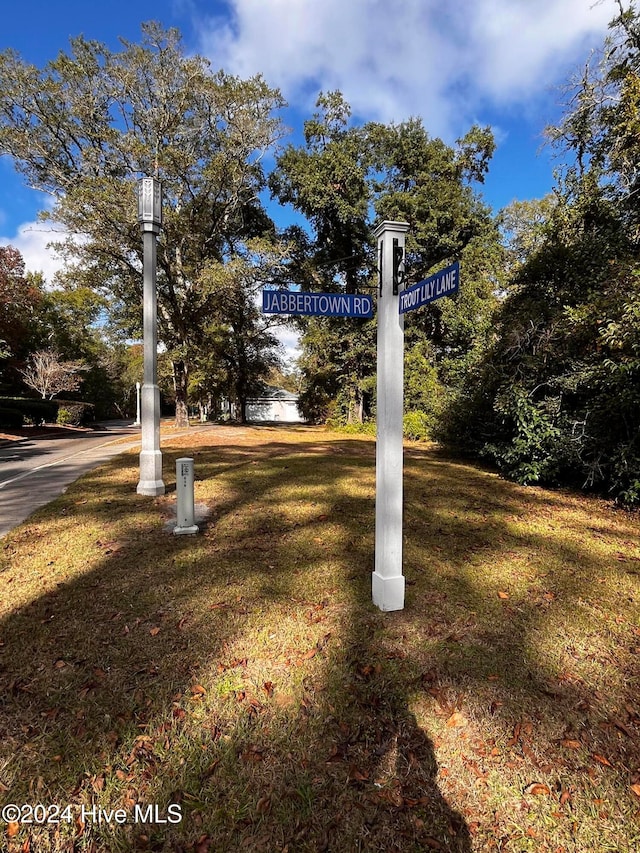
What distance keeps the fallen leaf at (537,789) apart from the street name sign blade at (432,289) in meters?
2.37

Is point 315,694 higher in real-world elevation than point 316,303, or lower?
lower

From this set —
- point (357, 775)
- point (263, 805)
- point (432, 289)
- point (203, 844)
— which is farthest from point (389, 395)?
point (203, 844)

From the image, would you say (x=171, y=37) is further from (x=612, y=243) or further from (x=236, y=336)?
(x=612, y=243)

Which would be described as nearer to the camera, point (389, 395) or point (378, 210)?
point (389, 395)

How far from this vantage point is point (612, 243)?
7031 mm

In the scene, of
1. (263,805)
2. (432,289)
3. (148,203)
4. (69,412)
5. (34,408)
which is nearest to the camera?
(263,805)


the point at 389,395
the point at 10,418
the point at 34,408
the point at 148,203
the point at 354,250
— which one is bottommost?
the point at 10,418

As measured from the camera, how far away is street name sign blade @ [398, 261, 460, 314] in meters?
2.49

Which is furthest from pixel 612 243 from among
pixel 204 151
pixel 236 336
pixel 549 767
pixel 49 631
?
pixel 236 336

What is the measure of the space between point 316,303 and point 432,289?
86cm

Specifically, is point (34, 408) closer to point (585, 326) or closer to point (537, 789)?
point (585, 326)

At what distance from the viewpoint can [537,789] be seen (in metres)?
1.79

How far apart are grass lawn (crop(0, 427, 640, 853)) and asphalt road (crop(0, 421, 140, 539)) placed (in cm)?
169

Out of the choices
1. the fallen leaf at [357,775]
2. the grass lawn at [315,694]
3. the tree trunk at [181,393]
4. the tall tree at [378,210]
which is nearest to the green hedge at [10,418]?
the tree trunk at [181,393]
